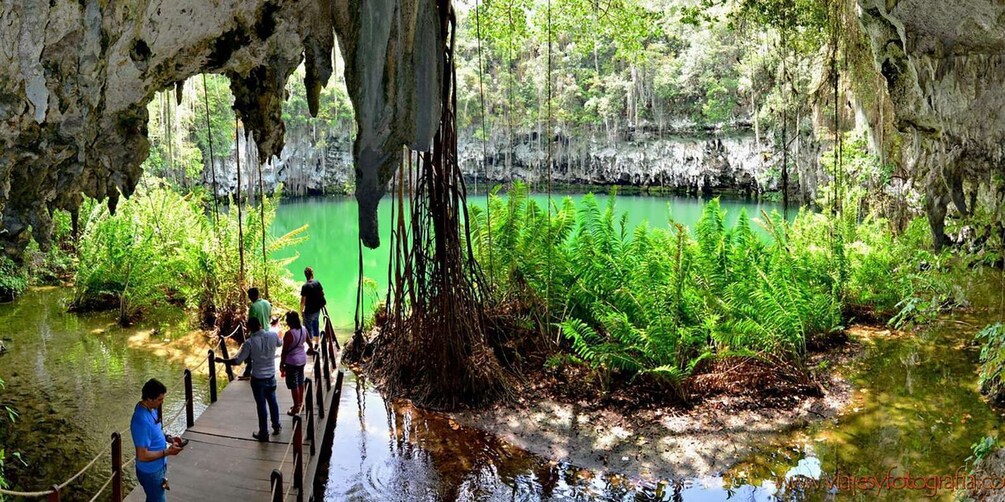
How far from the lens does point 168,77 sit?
5.44m

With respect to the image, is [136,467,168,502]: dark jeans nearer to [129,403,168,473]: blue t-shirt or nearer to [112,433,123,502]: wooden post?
[129,403,168,473]: blue t-shirt

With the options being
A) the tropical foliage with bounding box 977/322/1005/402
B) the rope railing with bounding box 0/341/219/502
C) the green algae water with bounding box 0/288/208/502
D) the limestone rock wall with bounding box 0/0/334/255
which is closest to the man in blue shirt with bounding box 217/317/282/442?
the rope railing with bounding box 0/341/219/502

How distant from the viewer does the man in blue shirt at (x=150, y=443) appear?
3.96 metres

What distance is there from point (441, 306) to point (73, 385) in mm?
4777

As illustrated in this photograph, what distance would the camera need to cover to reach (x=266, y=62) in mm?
5668

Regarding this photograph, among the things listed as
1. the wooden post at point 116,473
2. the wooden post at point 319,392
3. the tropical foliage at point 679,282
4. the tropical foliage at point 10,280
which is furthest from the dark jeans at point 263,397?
the tropical foliage at point 10,280

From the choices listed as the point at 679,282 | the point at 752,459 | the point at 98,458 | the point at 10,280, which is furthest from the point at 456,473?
the point at 10,280

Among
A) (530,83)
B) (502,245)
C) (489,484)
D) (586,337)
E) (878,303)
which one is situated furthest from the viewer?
(530,83)

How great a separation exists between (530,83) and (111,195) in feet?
120

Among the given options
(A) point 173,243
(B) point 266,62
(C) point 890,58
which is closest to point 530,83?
(A) point 173,243

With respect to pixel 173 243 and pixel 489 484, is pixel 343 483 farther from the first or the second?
pixel 173 243

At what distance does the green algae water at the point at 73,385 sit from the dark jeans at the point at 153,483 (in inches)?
15.2

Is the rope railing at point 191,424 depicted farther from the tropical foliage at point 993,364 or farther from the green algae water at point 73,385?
the tropical foliage at point 993,364

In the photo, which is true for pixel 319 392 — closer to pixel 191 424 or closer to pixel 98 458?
pixel 191 424
